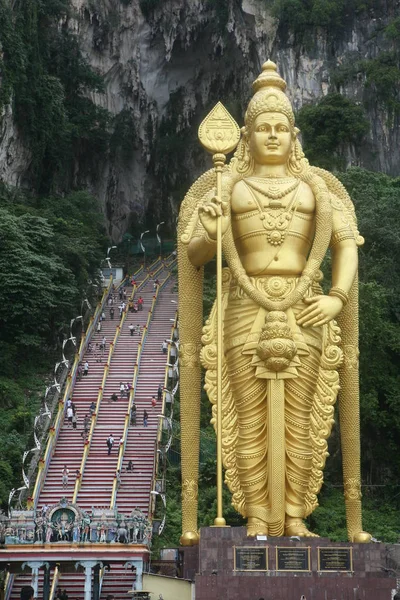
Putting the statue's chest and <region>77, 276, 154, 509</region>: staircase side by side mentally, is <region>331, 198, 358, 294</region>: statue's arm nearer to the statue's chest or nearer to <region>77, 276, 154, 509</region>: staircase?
the statue's chest

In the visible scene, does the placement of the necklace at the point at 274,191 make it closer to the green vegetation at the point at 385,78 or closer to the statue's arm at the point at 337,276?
the statue's arm at the point at 337,276

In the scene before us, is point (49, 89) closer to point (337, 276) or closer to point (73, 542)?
point (73, 542)

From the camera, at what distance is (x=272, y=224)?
40.3 feet

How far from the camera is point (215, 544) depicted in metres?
11.0

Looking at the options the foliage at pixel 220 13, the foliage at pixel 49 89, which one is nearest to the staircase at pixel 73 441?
the foliage at pixel 49 89

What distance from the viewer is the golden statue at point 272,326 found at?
11.8 meters

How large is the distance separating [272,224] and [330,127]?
68.1 feet

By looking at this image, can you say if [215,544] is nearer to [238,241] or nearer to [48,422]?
[238,241]

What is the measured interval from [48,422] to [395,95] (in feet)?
54.8

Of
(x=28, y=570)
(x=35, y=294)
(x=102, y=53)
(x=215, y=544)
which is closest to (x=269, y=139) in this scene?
(x=215, y=544)

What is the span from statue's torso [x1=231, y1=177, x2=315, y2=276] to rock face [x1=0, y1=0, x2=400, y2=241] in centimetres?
2192

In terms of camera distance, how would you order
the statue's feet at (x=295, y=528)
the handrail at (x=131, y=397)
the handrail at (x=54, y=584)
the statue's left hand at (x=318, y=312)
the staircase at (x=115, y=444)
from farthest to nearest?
the handrail at (x=131, y=397) < the staircase at (x=115, y=444) < the handrail at (x=54, y=584) < the statue's left hand at (x=318, y=312) < the statue's feet at (x=295, y=528)

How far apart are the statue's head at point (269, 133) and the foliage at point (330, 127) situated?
19.4m

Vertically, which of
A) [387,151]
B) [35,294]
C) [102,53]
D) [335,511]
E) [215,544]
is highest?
[102,53]
